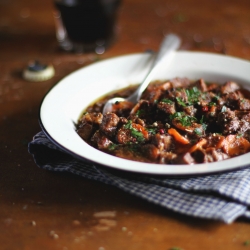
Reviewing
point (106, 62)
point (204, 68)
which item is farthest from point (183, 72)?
→ point (106, 62)

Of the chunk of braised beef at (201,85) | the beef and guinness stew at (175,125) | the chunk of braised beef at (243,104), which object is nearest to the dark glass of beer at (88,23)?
the beef and guinness stew at (175,125)

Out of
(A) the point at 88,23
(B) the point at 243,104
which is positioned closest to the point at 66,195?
(B) the point at 243,104

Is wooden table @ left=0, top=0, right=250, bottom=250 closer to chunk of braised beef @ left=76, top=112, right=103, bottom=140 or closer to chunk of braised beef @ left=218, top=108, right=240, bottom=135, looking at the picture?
chunk of braised beef @ left=76, top=112, right=103, bottom=140

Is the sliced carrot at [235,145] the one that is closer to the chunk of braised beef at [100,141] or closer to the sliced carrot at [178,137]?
the sliced carrot at [178,137]

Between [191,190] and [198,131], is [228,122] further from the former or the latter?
[191,190]

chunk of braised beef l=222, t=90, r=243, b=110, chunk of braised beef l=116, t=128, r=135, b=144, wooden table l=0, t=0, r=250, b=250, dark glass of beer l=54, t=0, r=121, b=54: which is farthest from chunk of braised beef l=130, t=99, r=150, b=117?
dark glass of beer l=54, t=0, r=121, b=54
